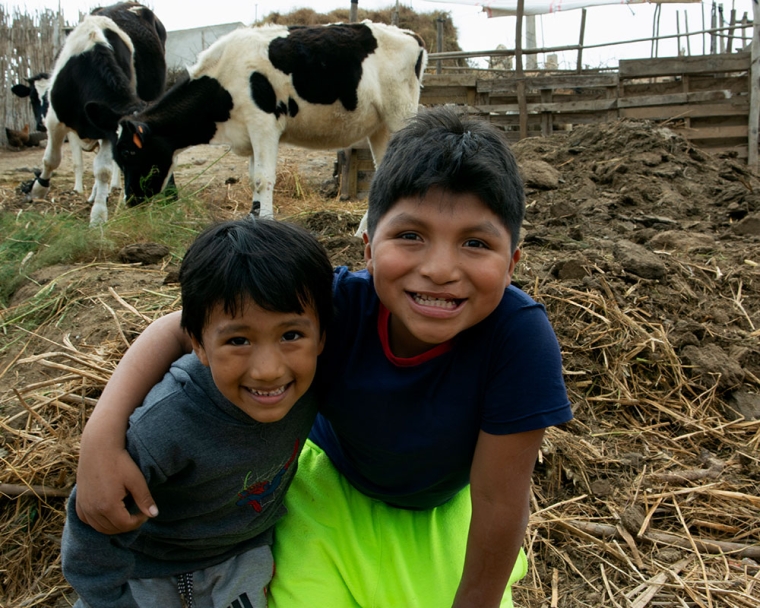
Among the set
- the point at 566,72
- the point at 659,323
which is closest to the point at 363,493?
the point at 659,323

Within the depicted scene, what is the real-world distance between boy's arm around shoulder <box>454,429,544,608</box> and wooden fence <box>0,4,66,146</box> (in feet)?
50.6

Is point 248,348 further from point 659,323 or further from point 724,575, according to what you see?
point 659,323

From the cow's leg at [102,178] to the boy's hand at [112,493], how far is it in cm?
536

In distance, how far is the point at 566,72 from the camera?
17.6 m

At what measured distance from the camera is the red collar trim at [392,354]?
161 centimetres

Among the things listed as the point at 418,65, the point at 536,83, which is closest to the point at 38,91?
the point at 418,65

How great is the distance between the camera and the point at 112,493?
4.77 ft

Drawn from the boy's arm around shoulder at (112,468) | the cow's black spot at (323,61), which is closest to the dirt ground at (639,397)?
the boy's arm around shoulder at (112,468)

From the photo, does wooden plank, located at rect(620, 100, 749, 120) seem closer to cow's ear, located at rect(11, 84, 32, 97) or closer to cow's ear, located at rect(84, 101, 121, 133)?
cow's ear, located at rect(84, 101, 121, 133)

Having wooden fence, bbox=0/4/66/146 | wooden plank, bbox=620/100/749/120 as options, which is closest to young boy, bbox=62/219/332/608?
wooden plank, bbox=620/100/749/120

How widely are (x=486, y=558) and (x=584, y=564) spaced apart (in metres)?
1.02

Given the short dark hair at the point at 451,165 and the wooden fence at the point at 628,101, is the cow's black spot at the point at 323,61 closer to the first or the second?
the wooden fence at the point at 628,101

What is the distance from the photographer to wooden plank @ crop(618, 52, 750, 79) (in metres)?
10.8

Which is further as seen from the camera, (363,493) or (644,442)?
(644,442)
